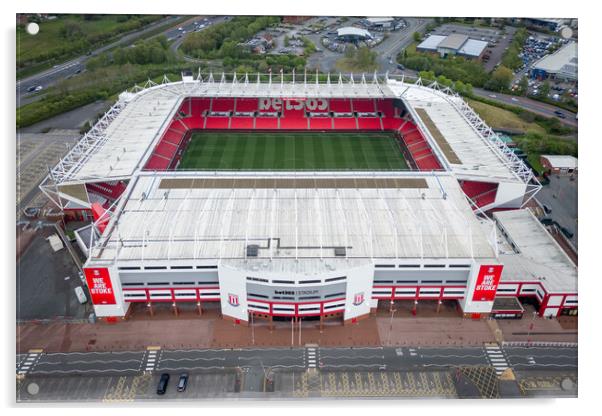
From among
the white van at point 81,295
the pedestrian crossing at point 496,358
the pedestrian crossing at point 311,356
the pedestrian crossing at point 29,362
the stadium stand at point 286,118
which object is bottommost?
the pedestrian crossing at point 29,362

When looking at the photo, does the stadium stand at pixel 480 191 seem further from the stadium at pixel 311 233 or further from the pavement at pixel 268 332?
the pavement at pixel 268 332

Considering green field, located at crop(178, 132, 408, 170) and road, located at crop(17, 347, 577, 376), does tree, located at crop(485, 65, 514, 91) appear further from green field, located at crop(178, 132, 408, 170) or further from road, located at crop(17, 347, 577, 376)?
road, located at crop(17, 347, 577, 376)

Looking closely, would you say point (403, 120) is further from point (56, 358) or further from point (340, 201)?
point (56, 358)

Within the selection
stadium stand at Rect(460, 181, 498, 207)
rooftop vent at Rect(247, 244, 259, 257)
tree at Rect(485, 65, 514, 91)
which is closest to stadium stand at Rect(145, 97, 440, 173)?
stadium stand at Rect(460, 181, 498, 207)

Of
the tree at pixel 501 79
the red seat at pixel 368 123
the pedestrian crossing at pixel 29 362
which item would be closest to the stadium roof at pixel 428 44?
the tree at pixel 501 79

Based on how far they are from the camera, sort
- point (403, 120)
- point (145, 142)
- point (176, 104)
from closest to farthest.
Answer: point (145, 142), point (176, 104), point (403, 120)

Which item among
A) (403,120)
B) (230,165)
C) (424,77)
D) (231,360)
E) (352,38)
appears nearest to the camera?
(231,360)

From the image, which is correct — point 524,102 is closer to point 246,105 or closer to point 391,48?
point 391,48

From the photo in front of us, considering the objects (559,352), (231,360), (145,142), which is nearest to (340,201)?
(231,360)
